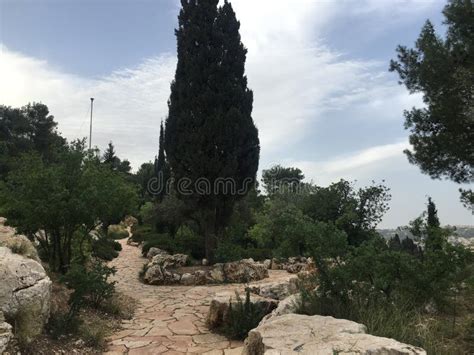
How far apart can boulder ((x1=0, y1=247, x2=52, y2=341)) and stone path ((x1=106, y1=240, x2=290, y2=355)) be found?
107 cm

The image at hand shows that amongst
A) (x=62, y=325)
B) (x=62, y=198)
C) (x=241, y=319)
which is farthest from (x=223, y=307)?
(x=62, y=198)

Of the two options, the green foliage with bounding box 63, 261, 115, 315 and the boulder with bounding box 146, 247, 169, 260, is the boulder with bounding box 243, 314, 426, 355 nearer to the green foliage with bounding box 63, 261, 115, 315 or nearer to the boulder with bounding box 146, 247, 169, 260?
the green foliage with bounding box 63, 261, 115, 315

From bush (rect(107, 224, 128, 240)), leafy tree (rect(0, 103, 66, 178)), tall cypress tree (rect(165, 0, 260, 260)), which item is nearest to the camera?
tall cypress tree (rect(165, 0, 260, 260))

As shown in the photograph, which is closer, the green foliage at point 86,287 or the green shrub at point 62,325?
the green shrub at point 62,325

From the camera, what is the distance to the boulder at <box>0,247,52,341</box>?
431cm

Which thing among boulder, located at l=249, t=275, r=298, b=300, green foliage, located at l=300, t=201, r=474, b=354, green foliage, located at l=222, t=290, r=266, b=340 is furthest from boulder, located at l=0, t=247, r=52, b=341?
boulder, located at l=249, t=275, r=298, b=300

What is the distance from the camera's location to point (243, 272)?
36.0 feet

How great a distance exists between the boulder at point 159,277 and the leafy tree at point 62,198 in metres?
2.74

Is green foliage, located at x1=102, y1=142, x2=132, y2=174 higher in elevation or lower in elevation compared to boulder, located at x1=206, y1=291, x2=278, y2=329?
higher

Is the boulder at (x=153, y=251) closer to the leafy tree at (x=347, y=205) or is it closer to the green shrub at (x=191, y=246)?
the green shrub at (x=191, y=246)

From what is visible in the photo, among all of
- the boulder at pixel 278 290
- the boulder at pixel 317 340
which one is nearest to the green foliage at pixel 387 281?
the boulder at pixel 317 340

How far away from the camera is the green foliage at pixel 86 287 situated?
5.63m

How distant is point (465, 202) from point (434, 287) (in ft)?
15.2

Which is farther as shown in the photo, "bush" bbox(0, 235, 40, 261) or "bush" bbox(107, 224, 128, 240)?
"bush" bbox(107, 224, 128, 240)
